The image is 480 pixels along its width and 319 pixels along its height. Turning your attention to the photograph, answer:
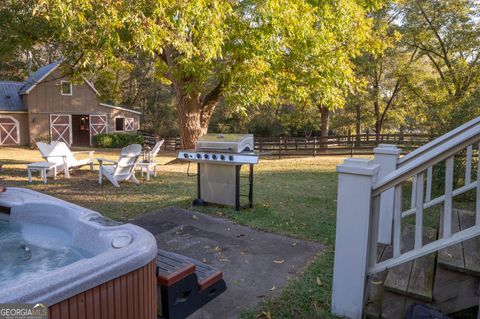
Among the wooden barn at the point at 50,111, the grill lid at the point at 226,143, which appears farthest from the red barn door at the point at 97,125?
the grill lid at the point at 226,143

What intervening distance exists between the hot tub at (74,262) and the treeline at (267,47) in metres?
2.94

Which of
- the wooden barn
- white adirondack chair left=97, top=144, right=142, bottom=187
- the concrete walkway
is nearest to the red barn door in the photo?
the wooden barn

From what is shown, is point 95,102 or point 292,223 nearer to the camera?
point 292,223

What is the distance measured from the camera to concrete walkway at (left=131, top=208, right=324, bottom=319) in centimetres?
294

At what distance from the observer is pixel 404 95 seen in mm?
19984

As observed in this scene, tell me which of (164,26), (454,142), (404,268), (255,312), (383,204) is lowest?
(255,312)

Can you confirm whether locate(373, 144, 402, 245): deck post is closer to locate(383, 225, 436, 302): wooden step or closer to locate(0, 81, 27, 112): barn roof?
locate(383, 225, 436, 302): wooden step

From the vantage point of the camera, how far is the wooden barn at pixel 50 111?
2009cm

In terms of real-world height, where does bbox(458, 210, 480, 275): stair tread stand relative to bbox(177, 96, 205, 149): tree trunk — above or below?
below

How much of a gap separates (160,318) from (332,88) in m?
9.38

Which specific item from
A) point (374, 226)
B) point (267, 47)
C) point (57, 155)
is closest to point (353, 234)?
point (374, 226)

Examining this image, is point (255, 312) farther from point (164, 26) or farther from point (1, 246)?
point (164, 26)

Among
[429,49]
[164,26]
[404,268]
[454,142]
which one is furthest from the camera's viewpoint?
[429,49]

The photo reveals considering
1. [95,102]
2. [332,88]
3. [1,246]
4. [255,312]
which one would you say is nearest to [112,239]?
[255,312]
